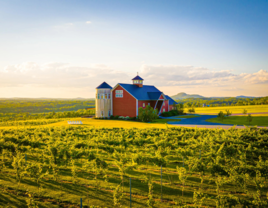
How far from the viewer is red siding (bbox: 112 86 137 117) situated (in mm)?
46062

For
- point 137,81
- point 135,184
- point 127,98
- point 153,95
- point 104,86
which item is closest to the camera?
point 135,184

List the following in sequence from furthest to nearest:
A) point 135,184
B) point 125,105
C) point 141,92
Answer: point 141,92 < point 125,105 < point 135,184

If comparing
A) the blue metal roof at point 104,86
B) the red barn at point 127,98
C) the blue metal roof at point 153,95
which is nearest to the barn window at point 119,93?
the red barn at point 127,98

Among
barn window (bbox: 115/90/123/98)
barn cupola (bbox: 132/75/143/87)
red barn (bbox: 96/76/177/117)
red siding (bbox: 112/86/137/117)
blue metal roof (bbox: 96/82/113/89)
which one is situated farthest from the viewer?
barn cupola (bbox: 132/75/143/87)

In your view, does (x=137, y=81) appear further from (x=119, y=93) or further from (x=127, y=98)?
(x=127, y=98)

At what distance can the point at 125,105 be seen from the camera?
47031 mm

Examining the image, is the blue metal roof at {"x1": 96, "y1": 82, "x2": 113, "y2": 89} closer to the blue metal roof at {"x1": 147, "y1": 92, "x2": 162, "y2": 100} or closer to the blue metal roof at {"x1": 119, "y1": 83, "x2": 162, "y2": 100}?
the blue metal roof at {"x1": 119, "y1": 83, "x2": 162, "y2": 100}

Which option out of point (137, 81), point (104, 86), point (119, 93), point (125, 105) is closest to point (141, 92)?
point (137, 81)

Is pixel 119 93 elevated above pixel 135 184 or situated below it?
above

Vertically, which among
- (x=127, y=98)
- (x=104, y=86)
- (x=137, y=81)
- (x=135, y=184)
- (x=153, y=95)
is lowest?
(x=135, y=184)

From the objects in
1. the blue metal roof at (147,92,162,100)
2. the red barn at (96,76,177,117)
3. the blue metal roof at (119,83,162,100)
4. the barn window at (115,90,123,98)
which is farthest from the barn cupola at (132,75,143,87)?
the barn window at (115,90,123,98)

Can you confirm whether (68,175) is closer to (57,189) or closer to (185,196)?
(57,189)

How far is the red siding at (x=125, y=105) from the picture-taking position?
46.1m

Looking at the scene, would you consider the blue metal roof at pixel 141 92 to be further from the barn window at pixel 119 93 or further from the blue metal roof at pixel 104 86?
the blue metal roof at pixel 104 86
